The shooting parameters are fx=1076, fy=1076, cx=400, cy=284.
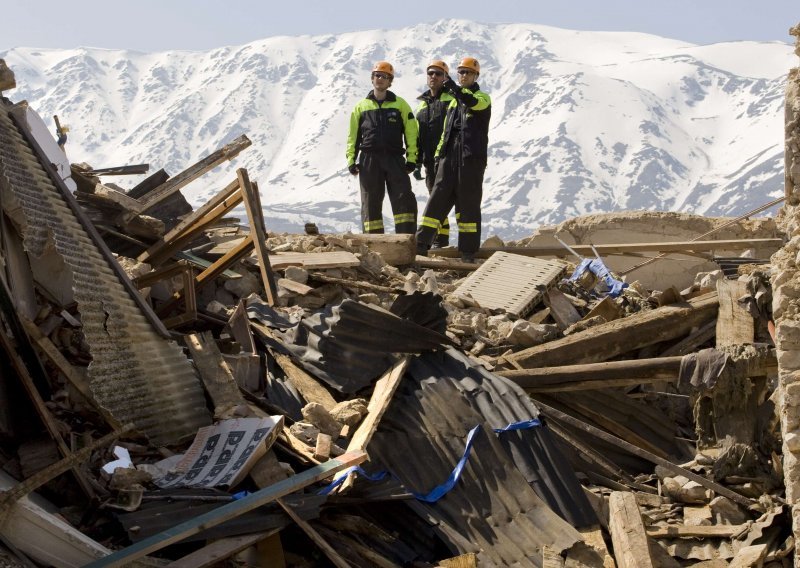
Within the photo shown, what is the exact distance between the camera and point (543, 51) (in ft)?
619

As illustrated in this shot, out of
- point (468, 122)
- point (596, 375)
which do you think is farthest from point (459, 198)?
point (596, 375)

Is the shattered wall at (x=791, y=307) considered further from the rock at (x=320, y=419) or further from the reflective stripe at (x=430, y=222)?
the reflective stripe at (x=430, y=222)

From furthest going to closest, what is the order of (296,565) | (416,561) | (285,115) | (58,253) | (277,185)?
(285,115) < (277,185) < (58,253) < (416,561) < (296,565)

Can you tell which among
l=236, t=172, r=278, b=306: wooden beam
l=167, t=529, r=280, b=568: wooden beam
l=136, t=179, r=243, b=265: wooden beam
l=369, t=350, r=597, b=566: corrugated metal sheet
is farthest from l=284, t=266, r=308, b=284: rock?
l=167, t=529, r=280, b=568: wooden beam

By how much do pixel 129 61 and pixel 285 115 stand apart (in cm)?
3655

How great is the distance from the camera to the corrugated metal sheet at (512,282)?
8.18 meters

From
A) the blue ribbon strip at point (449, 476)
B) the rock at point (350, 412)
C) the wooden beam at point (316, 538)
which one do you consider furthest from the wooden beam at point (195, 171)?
the wooden beam at point (316, 538)

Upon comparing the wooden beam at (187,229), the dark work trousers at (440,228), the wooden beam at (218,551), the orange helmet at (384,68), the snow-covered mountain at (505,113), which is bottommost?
the snow-covered mountain at (505,113)

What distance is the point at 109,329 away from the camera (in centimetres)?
543

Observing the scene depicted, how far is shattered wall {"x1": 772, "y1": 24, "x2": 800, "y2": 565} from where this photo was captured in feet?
16.4

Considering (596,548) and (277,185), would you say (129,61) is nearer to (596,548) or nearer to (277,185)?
(277,185)

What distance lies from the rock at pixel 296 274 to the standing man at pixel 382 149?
9.86 ft

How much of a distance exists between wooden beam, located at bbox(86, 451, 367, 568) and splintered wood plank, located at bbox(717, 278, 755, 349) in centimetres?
319

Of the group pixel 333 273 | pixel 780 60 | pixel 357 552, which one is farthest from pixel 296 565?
pixel 780 60
